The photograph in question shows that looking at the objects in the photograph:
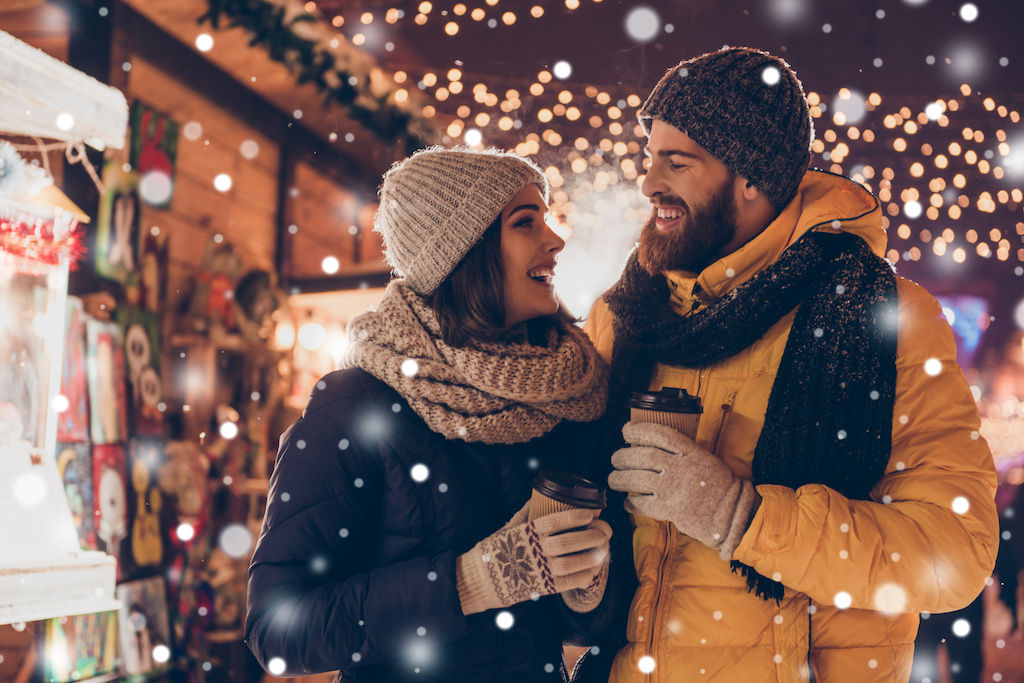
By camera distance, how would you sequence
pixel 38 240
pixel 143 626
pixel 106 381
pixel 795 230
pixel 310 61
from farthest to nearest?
pixel 310 61 < pixel 143 626 < pixel 106 381 < pixel 38 240 < pixel 795 230

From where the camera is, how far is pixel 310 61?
4547mm

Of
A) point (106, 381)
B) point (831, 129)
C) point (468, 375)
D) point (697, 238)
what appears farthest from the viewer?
point (831, 129)

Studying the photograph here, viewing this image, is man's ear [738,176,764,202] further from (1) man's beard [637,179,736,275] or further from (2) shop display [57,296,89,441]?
(2) shop display [57,296,89,441]

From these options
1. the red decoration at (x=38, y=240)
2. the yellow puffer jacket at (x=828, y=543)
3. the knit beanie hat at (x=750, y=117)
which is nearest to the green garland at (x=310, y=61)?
the red decoration at (x=38, y=240)

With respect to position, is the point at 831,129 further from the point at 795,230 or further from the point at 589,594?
the point at 589,594

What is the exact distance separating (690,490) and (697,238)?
719 mm

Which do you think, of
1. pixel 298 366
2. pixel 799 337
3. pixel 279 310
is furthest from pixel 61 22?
pixel 799 337

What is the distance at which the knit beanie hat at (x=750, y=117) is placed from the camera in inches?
74.0

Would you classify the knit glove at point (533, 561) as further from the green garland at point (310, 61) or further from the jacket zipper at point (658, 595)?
the green garland at point (310, 61)

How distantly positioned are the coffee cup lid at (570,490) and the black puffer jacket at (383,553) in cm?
23

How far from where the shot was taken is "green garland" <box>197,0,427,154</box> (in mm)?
4031

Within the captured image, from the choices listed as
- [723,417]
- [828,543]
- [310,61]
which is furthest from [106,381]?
[828,543]

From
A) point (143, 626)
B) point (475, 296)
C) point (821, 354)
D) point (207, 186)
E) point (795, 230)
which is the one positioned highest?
point (207, 186)

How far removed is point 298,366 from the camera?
5406mm
